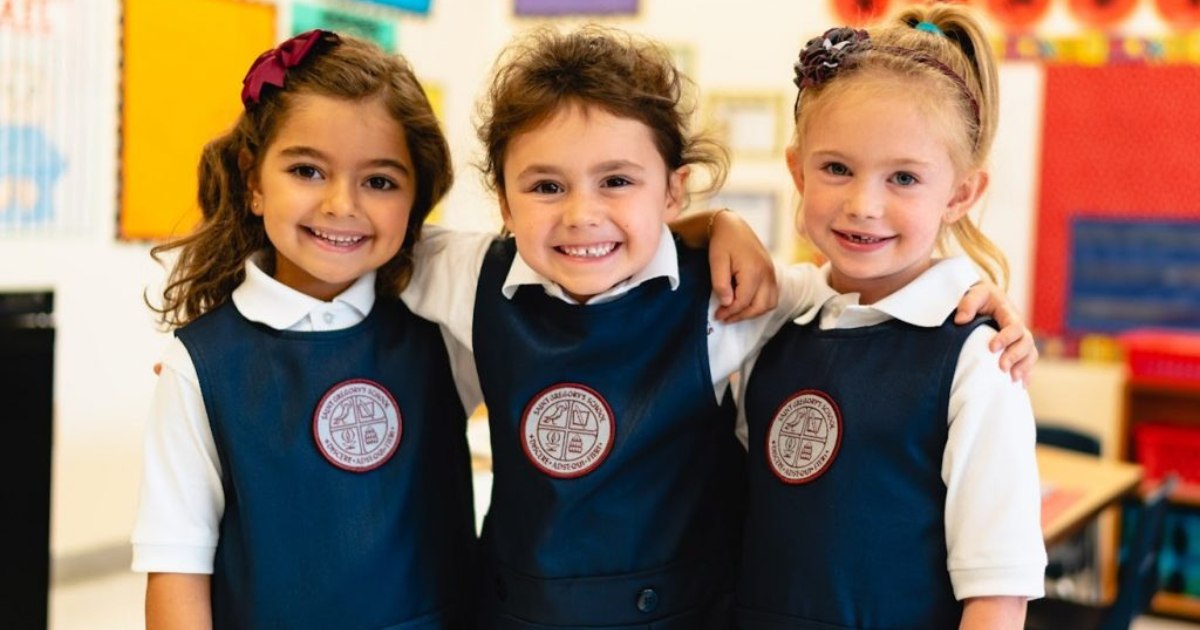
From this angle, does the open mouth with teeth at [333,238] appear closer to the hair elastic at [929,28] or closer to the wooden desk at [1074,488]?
the hair elastic at [929,28]

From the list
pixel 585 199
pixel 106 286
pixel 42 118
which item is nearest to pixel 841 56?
pixel 585 199

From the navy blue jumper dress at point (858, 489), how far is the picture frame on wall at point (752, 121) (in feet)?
12.1

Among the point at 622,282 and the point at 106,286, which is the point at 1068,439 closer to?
the point at 622,282

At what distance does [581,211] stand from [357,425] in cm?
39

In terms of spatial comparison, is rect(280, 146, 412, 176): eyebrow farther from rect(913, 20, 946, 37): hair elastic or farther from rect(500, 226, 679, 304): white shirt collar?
rect(913, 20, 946, 37): hair elastic

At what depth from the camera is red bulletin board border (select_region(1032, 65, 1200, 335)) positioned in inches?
169

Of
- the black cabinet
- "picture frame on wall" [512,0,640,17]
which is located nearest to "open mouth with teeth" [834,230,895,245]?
the black cabinet

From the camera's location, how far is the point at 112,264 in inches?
157

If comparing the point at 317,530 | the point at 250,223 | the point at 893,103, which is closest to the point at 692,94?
the point at 893,103

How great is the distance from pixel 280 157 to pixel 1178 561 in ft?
12.6

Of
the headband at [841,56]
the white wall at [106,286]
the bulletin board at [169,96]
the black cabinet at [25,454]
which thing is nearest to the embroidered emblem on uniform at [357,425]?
the headband at [841,56]

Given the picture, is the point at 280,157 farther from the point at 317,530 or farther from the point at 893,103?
the point at 893,103

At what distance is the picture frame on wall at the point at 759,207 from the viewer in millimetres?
4992

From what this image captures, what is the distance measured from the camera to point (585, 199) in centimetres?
140
